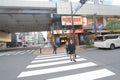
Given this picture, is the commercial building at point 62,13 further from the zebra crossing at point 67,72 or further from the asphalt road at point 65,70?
the zebra crossing at point 67,72

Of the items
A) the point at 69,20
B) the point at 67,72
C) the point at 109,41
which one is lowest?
the point at 67,72

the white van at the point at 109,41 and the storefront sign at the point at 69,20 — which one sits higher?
the storefront sign at the point at 69,20

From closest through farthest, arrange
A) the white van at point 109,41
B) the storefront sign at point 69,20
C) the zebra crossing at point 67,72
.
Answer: the zebra crossing at point 67,72 → the white van at point 109,41 → the storefront sign at point 69,20

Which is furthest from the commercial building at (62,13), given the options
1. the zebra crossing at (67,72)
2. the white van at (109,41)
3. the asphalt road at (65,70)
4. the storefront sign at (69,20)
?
the zebra crossing at (67,72)

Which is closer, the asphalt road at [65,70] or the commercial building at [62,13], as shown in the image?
the asphalt road at [65,70]

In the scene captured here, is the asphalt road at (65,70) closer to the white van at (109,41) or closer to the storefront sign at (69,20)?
the white van at (109,41)

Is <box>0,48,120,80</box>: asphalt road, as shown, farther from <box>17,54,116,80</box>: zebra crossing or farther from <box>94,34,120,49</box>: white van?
<box>94,34,120,49</box>: white van

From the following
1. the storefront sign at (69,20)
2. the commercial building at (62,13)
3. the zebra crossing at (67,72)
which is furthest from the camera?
the storefront sign at (69,20)

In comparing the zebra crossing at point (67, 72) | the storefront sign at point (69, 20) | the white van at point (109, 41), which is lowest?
the zebra crossing at point (67, 72)

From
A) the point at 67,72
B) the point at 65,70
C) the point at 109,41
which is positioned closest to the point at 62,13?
the point at 109,41

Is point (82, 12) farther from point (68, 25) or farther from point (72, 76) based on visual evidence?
point (72, 76)

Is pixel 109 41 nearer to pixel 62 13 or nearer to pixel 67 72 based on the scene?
pixel 67 72

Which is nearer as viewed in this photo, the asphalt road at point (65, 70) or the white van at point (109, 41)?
the asphalt road at point (65, 70)

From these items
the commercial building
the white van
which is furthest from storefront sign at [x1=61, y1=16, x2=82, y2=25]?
the white van
